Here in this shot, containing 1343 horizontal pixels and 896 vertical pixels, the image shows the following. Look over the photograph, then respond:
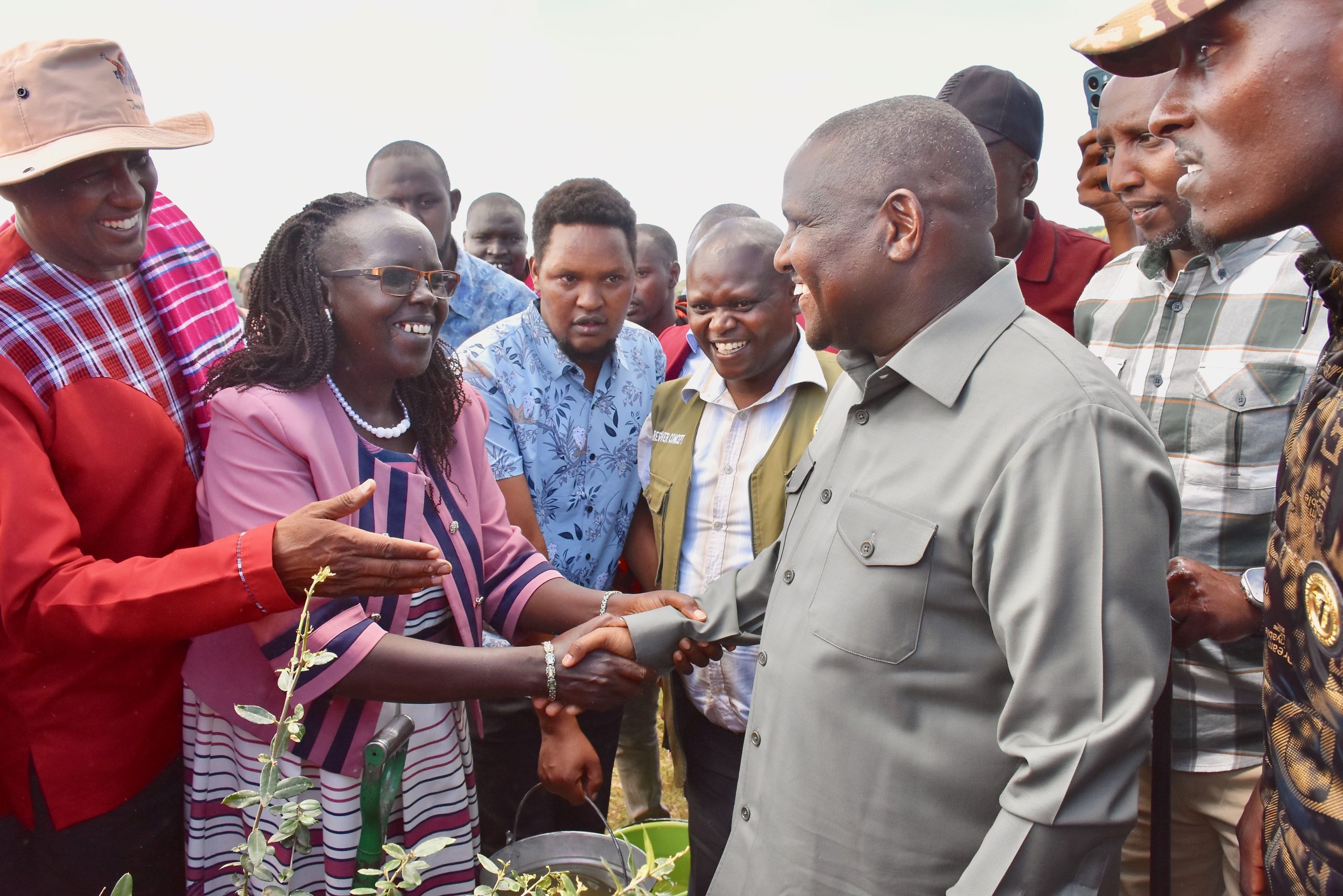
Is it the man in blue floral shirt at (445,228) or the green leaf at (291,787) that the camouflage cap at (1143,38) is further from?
the man in blue floral shirt at (445,228)

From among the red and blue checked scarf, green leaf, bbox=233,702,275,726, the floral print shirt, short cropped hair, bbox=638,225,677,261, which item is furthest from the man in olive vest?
short cropped hair, bbox=638,225,677,261

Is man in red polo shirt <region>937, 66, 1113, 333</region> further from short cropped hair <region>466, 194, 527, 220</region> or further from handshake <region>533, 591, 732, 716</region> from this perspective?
short cropped hair <region>466, 194, 527, 220</region>

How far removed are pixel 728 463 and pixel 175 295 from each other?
1.85 meters

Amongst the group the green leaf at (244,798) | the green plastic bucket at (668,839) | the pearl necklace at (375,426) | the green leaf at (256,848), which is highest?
the pearl necklace at (375,426)

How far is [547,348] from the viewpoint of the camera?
3.56 metres

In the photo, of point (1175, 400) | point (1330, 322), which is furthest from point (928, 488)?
point (1175, 400)

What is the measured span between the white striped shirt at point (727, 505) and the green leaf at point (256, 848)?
5.50ft

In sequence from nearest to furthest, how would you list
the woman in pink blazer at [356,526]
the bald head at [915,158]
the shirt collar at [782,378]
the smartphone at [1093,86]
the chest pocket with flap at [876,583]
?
the chest pocket with flap at [876,583]
the bald head at [915,158]
the woman in pink blazer at [356,526]
the shirt collar at [782,378]
the smartphone at [1093,86]

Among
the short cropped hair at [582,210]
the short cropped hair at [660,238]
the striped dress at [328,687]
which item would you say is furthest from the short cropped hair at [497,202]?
the striped dress at [328,687]

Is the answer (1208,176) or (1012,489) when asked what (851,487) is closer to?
(1012,489)

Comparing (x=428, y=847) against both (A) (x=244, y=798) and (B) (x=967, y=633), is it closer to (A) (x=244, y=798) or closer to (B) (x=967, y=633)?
(A) (x=244, y=798)

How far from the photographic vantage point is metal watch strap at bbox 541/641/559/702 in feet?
8.66

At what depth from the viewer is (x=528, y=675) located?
8.57 ft

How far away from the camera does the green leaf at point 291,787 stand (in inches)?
58.6
